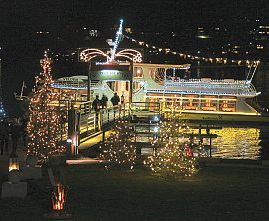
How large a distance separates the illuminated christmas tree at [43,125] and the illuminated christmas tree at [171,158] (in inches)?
164

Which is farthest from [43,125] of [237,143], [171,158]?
[237,143]

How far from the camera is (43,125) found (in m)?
19.8

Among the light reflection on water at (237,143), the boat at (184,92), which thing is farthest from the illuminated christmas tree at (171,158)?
the boat at (184,92)

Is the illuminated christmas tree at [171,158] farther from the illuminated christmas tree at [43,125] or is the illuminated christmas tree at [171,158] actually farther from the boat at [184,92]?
the boat at [184,92]

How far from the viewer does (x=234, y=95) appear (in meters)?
45.2

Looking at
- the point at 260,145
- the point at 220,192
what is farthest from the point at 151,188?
the point at 260,145

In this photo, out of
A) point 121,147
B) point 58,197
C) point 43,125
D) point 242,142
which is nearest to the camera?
point 58,197

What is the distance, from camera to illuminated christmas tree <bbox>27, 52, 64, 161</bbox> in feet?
63.4

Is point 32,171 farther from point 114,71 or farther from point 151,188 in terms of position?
point 114,71

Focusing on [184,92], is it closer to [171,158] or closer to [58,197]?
[171,158]

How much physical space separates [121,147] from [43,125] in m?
→ 3.53

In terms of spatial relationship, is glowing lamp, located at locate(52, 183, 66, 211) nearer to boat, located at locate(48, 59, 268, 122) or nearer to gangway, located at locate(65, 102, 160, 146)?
gangway, located at locate(65, 102, 160, 146)

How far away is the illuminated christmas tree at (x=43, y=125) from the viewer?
19312mm

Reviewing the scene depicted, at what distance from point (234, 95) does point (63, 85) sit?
12.7m
